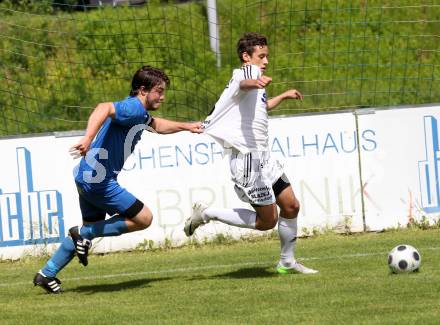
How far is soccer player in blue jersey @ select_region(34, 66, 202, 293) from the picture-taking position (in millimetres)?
8242

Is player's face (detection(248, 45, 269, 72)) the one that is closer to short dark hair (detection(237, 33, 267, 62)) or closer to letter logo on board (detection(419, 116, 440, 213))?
short dark hair (detection(237, 33, 267, 62))

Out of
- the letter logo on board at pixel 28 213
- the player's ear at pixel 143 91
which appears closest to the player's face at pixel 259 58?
the player's ear at pixel 143 91

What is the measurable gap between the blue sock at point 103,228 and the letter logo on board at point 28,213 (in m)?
2.80

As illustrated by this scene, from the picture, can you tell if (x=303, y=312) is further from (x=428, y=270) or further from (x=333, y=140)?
(x=333, y=140)

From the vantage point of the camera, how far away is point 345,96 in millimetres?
13273

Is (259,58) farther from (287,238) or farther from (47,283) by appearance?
(47,283)

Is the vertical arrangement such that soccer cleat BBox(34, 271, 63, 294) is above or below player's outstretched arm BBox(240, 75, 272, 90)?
below

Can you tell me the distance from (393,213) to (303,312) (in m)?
5.13

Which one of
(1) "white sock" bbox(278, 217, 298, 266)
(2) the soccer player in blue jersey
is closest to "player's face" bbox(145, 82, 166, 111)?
(2) the soccer player in blue jersey

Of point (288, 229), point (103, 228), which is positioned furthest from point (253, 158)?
point (103, 228)

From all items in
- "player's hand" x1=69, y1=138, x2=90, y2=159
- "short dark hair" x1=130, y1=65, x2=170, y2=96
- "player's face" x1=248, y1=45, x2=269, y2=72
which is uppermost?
"player's face" x1=248, y1=45, x2=269, y2=72

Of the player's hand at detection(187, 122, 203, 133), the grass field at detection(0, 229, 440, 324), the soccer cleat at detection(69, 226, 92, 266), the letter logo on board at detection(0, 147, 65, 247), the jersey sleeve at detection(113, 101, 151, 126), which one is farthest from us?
the letter logo on board at detection(0, 147, 65, 247)

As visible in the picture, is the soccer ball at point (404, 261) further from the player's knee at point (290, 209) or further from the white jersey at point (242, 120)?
the white jersey at point (242, 120)

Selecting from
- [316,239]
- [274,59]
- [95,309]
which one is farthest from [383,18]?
[95,309]
